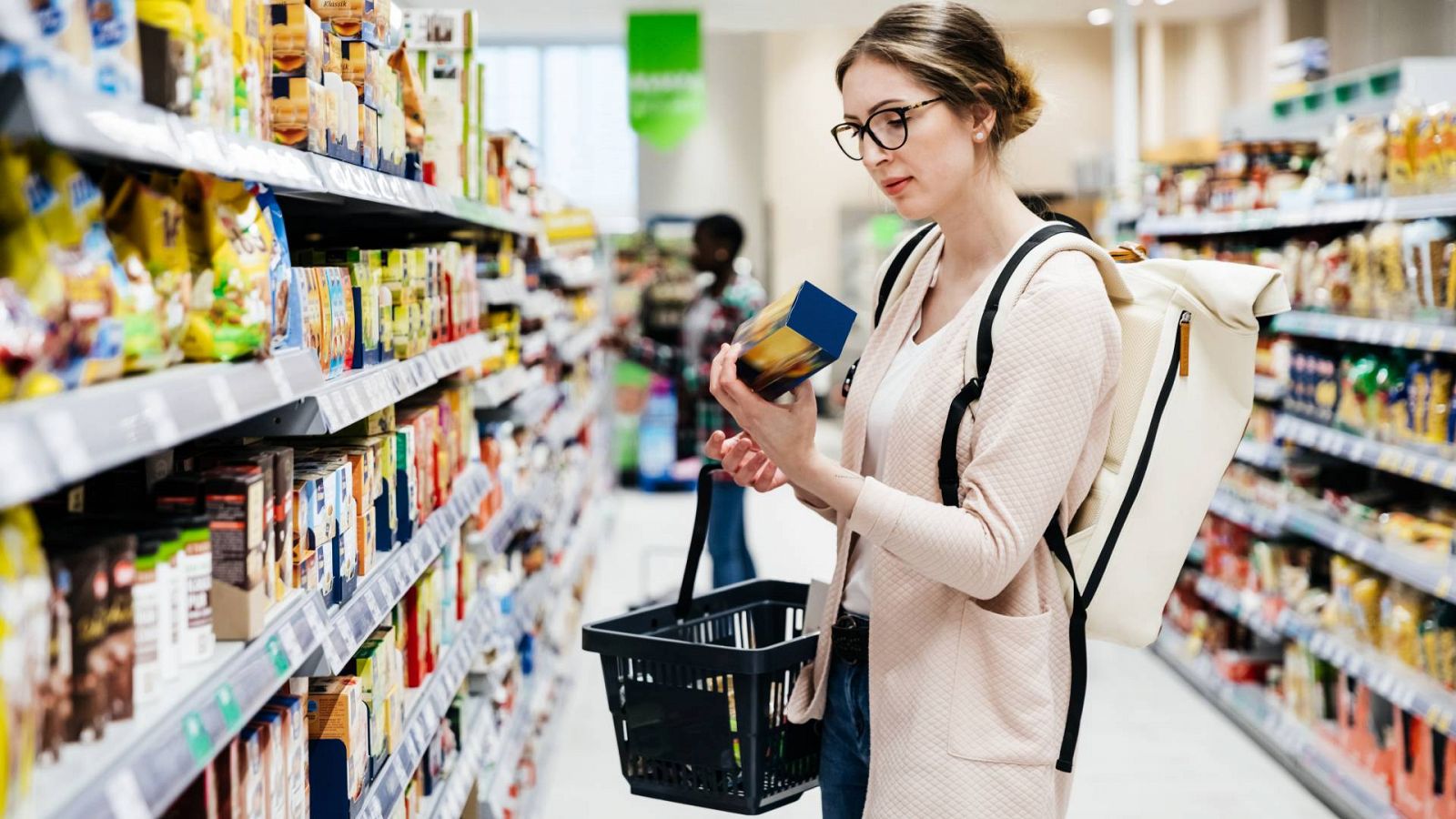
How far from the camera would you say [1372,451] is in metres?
3.86

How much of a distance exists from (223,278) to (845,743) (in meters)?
1.11

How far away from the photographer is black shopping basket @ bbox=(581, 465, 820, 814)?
191 cm

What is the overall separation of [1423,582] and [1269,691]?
4.57 ft

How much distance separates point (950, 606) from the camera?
1.78 metres

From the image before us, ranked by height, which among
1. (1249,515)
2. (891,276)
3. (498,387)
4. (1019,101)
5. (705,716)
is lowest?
(1249,515)

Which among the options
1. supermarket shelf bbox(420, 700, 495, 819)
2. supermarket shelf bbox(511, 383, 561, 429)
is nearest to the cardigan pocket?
supermarket shelf bbox(420, 700, 495, 819)

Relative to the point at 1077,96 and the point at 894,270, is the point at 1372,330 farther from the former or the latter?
the point at 1077,96

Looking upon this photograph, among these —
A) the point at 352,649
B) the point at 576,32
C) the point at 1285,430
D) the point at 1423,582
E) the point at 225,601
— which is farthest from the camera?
the point at 576,32

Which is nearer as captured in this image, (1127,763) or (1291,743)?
(1291,743)

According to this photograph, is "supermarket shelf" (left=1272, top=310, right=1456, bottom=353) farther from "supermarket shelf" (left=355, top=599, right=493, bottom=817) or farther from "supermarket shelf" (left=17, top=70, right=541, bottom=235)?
"supermarket shelf" (left=17, top=70, right=541, bottom=235)

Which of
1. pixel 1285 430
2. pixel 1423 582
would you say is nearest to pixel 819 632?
pixel 1423 582

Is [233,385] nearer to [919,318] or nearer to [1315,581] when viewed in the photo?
[919,318]

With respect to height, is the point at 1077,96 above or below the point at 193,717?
above

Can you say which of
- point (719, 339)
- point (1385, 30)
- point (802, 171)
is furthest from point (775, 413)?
point (802, 171)
